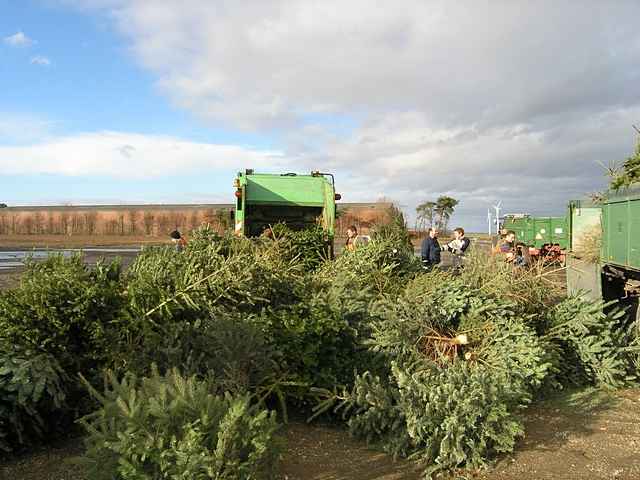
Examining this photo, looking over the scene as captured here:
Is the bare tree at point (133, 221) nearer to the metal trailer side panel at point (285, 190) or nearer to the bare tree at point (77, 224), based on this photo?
the bare tree at point (77, 224)

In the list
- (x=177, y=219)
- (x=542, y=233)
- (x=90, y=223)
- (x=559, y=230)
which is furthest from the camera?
(x=90, y=223)

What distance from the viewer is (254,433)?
2.86m

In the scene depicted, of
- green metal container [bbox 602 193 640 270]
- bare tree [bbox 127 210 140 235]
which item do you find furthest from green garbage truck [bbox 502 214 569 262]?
bare tree [bbox 127 210 140 235]

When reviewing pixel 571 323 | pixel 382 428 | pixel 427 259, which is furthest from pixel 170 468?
pixel 427 259

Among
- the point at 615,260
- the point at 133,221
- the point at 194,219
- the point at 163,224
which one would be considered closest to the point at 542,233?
the point at 615,260

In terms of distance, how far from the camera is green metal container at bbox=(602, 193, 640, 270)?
6.89m

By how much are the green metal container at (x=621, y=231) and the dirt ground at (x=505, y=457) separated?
8.88ft

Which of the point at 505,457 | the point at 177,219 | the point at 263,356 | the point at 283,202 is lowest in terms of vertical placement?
the point at 505,457

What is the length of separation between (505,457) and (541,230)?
Result: 20.9m

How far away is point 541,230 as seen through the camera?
76.3 feet

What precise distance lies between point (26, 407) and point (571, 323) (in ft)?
17.2

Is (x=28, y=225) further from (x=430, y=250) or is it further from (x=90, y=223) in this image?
(x=430, y=250)

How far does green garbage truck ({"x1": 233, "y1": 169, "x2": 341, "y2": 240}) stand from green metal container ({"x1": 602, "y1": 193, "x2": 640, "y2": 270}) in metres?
4.86

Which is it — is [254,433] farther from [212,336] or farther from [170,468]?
[212,336]
